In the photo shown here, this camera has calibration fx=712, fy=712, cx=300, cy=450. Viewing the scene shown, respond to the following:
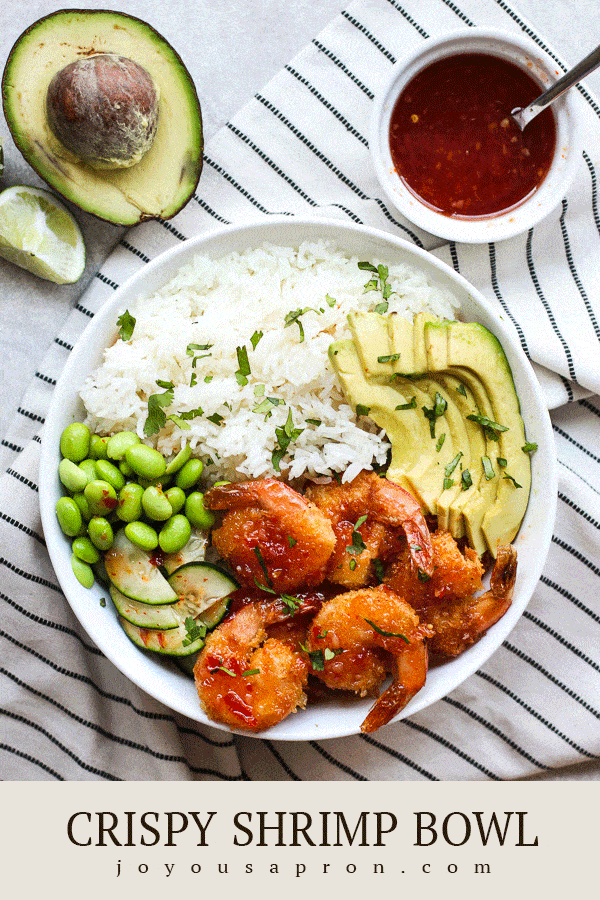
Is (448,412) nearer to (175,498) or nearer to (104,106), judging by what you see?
(175,498)

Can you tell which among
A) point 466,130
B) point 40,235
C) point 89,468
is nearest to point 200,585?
point 89,468

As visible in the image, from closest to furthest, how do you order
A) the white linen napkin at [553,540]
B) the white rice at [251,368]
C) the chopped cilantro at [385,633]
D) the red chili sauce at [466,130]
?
the chopped cilantro at [385,633] < the white rice at [251,368] < the red chili sauce at [466,130] < the white linen napkin at [553,540]

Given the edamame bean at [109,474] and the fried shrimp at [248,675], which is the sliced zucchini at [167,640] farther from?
the edamame bean at [109,474]

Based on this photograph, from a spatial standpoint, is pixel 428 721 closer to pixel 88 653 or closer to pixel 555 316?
pixel 88 653

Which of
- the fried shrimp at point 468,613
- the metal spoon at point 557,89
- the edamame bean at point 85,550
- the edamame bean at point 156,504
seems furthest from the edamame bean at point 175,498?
the metal spoon at point 557,89

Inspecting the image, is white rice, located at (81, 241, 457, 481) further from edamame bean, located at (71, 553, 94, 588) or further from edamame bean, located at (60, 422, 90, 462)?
edamame bean, located at (71, 553, 94, 588)

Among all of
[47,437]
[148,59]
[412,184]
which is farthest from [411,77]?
[47,437]

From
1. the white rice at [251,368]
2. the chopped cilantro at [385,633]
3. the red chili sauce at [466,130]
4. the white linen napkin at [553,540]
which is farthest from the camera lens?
the white linen napkin at [553,540]
